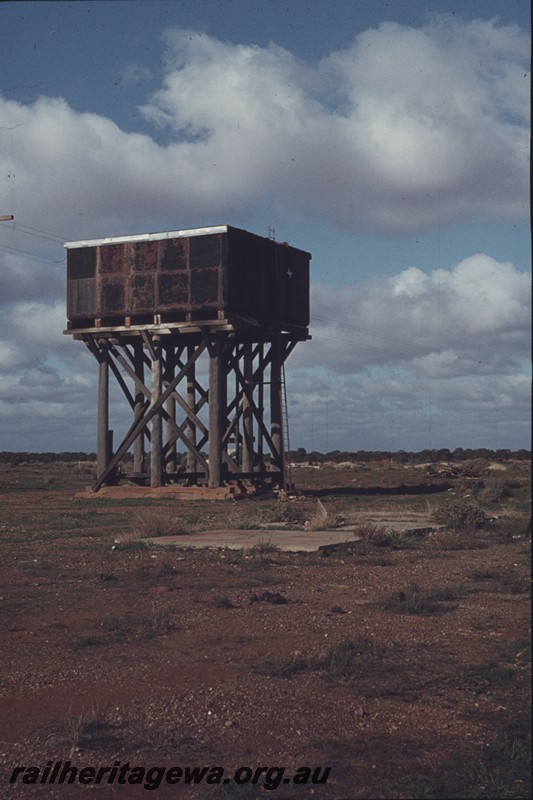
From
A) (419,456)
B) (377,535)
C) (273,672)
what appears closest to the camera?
(273,672)

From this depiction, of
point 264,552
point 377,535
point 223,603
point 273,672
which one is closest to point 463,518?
point 377,535

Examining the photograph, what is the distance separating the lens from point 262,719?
26.3 ft

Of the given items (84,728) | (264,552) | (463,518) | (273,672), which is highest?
(463,518)

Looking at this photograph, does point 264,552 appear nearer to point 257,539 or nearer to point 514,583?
point 257,539

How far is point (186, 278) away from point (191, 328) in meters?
1.75

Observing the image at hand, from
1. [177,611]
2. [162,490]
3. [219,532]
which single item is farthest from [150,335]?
[177,611]

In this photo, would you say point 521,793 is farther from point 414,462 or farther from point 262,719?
point 414,462

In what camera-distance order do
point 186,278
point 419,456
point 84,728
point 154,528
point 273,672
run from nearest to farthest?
point 84,728, point 273,672, point 154,528, point 186,278, point 419,456

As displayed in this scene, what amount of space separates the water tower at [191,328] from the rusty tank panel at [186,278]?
4 cm

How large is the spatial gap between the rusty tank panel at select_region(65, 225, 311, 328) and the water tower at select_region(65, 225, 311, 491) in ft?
0.12

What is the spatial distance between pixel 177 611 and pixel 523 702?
17.2 feet

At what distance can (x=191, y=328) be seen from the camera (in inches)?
1356

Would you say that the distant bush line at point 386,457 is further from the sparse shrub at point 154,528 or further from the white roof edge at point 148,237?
the sparse shrub at point 154,528

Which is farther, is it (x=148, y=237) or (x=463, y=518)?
(x=148, y=237)
